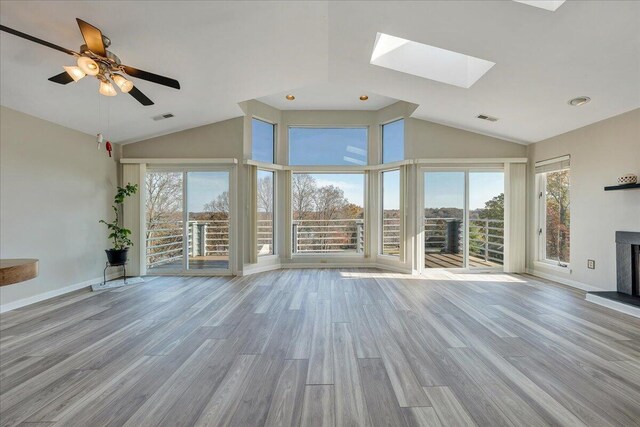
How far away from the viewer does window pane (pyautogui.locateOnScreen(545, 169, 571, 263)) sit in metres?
4.44

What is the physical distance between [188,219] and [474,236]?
5295 millimetres

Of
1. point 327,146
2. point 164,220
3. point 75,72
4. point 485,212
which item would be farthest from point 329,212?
point 75,72

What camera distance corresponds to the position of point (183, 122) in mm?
4738

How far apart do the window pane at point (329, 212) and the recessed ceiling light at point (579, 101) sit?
328 cm

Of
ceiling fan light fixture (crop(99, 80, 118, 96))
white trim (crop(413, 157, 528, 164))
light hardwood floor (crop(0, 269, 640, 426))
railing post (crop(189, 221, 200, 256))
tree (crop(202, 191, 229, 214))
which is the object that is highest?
ceiling fan light fixture (crop(99, 80, 118, 96))

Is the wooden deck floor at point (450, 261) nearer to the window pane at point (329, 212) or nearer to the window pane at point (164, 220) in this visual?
the window pane at point (329, 212)

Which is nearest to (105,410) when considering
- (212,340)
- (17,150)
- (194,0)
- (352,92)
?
(212,340)

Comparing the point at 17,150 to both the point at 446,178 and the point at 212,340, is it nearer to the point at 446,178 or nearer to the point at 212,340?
the point at 212,340

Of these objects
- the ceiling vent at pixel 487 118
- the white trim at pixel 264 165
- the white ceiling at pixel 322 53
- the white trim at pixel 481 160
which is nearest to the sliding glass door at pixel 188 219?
the white trim at pixel 264 165

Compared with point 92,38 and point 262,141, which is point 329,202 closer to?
point 262,141

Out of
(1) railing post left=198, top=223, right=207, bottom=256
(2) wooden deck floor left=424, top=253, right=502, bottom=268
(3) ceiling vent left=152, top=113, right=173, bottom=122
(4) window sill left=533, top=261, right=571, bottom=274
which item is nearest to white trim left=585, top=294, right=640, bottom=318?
(4) window sill left=533, top=261, right=571, bottom=274

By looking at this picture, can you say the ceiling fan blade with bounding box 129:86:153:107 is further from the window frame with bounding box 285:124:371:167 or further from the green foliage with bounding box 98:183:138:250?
the window frame with bounding box 285:124:371:167

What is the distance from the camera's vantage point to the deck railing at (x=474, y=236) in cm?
516

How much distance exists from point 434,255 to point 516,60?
131 inches
